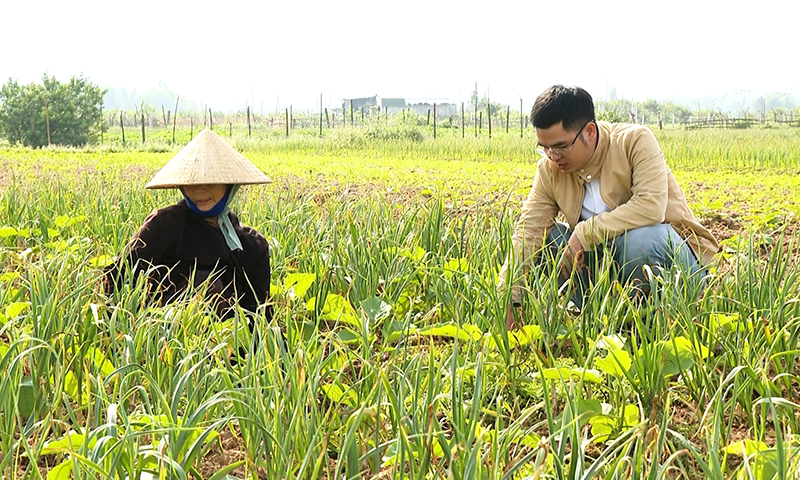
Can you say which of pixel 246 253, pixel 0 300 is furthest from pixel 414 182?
pixel 0 300

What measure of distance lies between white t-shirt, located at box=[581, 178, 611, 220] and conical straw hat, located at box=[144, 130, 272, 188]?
47.9 inches

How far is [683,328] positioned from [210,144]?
1493 millimetres

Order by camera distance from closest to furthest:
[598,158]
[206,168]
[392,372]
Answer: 1. [392,372]
2. [206,168]
3. [598,158]

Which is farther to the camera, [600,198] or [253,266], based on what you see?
[600,198]

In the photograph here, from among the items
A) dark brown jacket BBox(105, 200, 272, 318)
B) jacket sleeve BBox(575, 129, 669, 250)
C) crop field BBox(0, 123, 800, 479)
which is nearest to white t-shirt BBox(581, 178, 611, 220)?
jacket sleeve BBox(575, 129, 669, 250)

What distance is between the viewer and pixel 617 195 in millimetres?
2844

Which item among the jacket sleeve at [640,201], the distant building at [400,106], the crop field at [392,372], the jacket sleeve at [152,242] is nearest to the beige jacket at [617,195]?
the jacket sleeve at [640,201]

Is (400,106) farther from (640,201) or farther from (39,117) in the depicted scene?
(640,201)

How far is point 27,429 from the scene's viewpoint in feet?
4.65

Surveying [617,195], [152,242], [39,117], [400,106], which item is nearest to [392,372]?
[152,242]

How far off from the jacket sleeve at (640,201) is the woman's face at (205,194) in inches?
46.9

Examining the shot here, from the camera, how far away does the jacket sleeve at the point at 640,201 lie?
103 inches

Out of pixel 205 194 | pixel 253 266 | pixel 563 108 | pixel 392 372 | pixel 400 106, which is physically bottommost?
pixel 392 372

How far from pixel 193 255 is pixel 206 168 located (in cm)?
32
